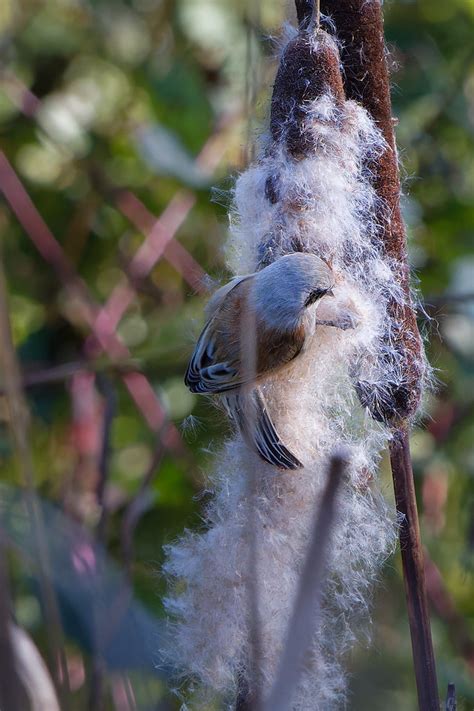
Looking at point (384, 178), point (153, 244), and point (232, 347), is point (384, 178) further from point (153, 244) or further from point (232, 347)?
point (153, 244)

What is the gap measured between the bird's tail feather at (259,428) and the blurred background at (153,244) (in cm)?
56

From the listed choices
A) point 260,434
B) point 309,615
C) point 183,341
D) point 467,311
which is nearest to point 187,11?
point 183,341

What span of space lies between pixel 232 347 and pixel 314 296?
0.08 meters

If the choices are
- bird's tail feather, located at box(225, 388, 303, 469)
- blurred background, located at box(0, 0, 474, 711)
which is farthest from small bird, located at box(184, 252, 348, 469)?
blurred background, located at box(0, 0, 474, 711)

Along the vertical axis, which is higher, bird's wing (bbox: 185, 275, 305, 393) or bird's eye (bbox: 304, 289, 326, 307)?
bird's eye (bbox: 304, 289, 326, 307)

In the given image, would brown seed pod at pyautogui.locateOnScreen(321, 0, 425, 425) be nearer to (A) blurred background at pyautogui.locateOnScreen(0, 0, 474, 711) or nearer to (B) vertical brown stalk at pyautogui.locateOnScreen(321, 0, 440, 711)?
(B) vertical brown stalk at pyautogui.locateOnScreen(321, 0, 440, 711)

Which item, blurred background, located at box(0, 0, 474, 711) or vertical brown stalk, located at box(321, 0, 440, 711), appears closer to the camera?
vertical brown stalk, located at box(321, 0, 440, 711)

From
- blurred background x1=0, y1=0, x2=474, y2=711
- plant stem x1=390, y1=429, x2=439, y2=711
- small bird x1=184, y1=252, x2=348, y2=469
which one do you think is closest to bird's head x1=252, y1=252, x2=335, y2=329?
small bird x1=184, y1=252, x2=348, y2=469

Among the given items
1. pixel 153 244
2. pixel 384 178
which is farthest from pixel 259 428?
pixel 153 244

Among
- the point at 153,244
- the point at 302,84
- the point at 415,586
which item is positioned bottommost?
the point at 153,244

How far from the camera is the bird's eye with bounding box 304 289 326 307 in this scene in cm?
60

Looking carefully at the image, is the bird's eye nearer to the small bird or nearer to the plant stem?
the small bird

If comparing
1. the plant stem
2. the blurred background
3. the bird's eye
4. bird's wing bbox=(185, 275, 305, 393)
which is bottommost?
the blurred background

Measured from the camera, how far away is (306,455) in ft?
2.10
